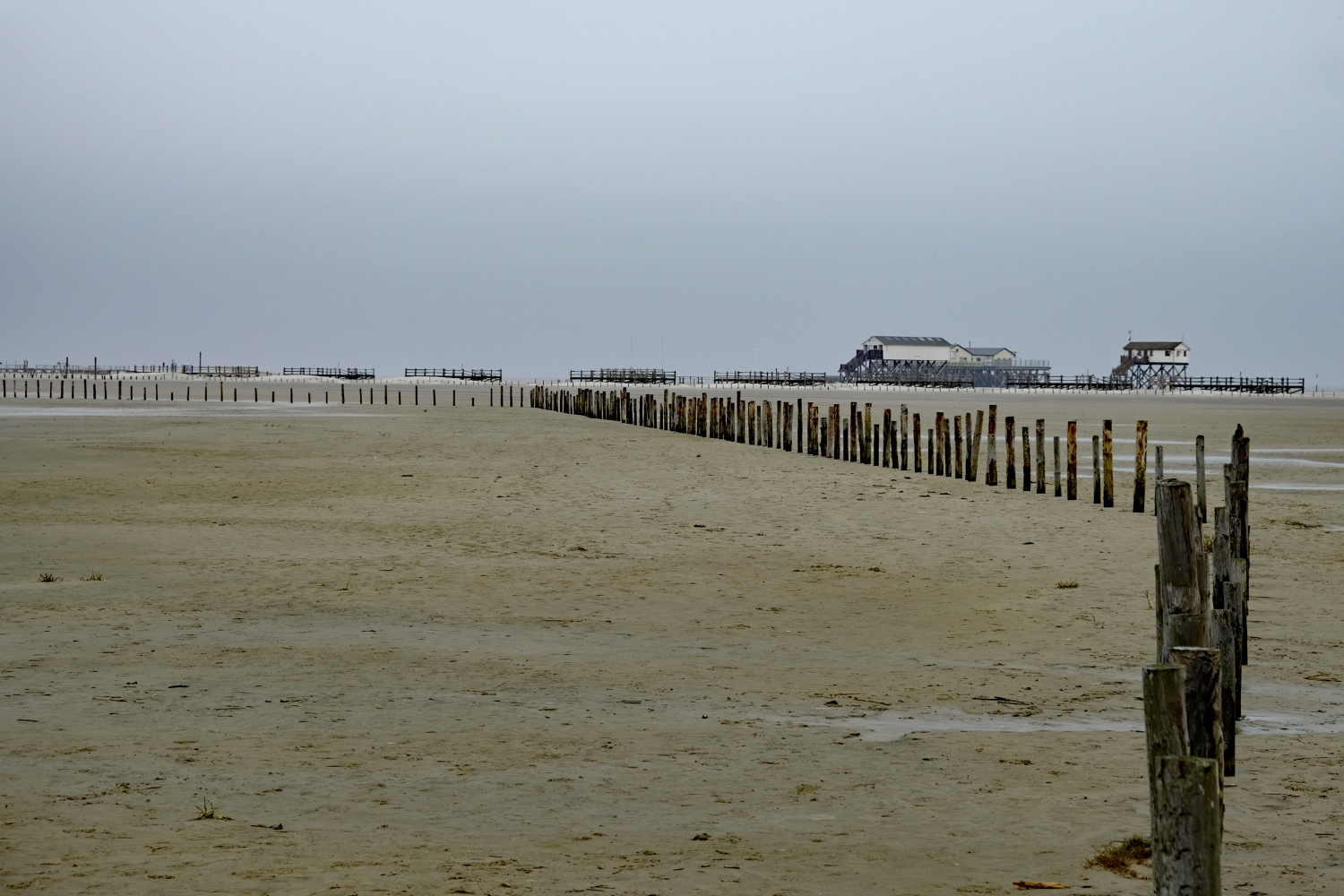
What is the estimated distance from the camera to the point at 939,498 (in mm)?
22234

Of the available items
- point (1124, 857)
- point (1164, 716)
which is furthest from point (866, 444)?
point (1164, 716)

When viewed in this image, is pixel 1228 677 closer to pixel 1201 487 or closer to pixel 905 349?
pixel 1201 487

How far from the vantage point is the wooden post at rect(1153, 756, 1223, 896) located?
4.23m

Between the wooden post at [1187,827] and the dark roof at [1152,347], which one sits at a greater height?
the dark roof at [1152,347]

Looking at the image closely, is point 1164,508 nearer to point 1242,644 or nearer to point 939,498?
point 1242,644

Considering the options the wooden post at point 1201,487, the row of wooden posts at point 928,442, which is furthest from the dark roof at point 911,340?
the wooden post at point 1201,487

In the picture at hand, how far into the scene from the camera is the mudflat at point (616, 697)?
20.0 feet

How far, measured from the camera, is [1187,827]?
14.1 ft

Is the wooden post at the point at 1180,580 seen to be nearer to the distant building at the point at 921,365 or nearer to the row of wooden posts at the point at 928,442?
the row of wooden posts at the point at 928,442

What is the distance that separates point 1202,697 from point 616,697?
178 inches

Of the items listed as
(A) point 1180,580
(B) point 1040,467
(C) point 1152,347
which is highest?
(C) point 1152,347

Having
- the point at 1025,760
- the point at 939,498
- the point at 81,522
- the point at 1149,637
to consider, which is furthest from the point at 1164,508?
the point at 939,498

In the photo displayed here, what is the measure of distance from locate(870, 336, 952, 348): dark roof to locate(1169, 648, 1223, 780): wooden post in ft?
538

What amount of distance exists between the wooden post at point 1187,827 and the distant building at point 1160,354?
163m
